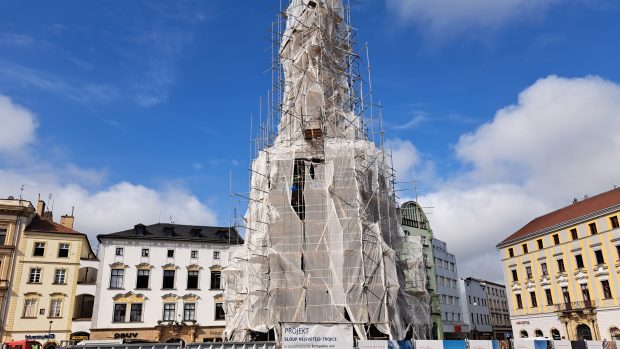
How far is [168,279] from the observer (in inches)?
1670

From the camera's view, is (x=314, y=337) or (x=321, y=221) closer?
(x=314, y=337)

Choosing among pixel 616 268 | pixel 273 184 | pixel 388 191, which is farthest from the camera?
pixel 616 268

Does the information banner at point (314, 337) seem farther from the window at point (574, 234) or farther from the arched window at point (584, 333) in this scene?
the window at point (574, 234)

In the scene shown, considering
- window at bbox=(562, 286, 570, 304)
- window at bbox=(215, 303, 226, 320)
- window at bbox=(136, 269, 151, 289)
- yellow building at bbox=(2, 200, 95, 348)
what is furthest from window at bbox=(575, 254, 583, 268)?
yellow building at bbox=(2, 200, 95, 348)

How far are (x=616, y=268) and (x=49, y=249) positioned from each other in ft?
158

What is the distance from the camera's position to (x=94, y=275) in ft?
145

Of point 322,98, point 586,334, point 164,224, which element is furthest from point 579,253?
point 164,224

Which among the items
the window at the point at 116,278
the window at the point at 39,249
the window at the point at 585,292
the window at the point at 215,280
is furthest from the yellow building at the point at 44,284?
the window at the point at 585,292

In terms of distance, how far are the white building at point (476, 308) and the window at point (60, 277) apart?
174ft

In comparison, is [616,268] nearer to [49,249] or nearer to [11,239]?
[49,249]

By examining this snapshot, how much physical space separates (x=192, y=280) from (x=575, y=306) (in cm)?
3472

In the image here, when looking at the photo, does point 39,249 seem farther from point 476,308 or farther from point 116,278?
Result: point 476,308

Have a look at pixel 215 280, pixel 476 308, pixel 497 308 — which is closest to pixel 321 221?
pixel 215 280

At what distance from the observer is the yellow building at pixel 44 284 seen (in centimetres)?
3762
